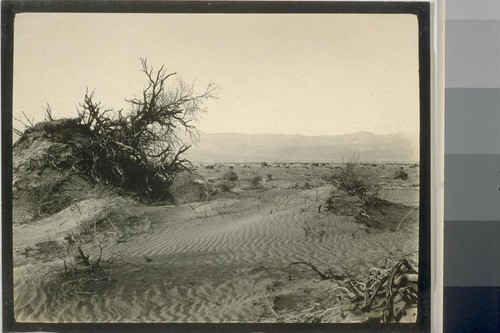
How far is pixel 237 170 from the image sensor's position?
298cm

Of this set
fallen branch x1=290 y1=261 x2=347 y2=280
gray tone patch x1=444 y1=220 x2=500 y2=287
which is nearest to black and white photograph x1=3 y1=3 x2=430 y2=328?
fallen branch x1=290 y1=261 x2=347 y2=280

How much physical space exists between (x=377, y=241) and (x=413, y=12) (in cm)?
145

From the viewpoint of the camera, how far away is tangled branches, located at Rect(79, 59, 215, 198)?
2988 millimetres

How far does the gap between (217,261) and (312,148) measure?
0.92m

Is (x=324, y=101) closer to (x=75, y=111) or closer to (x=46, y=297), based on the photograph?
(x=75, y=111)

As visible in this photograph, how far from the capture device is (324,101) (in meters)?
2.98

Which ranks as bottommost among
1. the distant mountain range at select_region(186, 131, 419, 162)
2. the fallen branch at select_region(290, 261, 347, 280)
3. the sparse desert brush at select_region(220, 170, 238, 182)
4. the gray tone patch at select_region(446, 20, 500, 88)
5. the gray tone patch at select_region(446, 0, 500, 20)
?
the fallen branch at select_region(290, 261, 347, 280)

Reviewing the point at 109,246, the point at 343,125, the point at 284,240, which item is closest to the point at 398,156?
the point at 343,125

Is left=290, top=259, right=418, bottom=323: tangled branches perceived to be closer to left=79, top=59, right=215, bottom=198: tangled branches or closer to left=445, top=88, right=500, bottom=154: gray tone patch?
left=445, top=88, right=500, bottom=154: gray tone patch

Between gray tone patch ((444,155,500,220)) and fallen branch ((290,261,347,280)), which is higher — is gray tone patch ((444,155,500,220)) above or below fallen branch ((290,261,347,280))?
above

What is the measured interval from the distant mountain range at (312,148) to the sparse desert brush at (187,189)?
139mm

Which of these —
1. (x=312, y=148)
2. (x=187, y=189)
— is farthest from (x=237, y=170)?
(x=312, y=148)

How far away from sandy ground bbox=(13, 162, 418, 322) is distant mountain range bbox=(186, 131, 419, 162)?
0.60 feet

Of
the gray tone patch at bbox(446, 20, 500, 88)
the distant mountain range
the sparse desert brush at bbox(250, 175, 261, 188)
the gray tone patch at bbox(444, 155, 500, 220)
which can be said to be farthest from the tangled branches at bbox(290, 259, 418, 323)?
the gray tone patch at bbox(446, 20, 500, 88)
